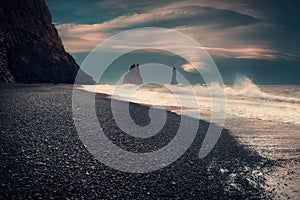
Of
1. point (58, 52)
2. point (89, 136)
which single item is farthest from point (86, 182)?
point (58, 52)

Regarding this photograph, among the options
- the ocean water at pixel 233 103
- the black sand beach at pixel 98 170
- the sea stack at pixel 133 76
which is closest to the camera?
the black sand beach at pixel 98 170

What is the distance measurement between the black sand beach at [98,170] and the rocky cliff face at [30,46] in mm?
30438

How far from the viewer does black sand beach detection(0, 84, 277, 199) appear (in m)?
7.20

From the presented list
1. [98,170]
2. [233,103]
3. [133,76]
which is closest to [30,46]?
[233,103]

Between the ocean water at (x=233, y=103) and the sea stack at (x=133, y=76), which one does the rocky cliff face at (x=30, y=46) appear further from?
the sea stack at (x=133, y=76)

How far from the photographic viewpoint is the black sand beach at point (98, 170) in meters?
7.20

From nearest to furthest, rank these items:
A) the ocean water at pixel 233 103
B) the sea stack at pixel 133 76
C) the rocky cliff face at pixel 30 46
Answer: the ocean water at pixel 233 103 < the rocky cliff face at pixel 30 46 < the sea stack at pixel 133 76

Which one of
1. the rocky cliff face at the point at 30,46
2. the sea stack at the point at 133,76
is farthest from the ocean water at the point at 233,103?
the sea stack at the point at 133,76

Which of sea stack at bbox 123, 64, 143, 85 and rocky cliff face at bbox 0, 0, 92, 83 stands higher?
rocky cliff face at bbox 0, 0, 92, 83

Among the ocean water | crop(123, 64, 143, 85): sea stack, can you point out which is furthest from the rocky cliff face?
crop(123, 64, 143, 85): sea stack

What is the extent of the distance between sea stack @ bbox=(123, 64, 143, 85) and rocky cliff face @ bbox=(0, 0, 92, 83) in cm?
5047

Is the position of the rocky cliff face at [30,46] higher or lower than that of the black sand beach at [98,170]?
higher

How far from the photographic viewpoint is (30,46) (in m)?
52.7

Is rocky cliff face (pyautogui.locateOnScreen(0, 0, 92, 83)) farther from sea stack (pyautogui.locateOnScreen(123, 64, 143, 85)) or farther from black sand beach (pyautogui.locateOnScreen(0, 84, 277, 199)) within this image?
sea stack (pyautogui.locateOnScreen(123, 64, 143, 85))
